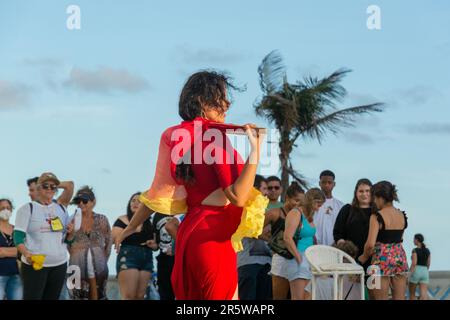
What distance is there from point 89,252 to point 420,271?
4298mm

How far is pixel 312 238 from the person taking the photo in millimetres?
8812

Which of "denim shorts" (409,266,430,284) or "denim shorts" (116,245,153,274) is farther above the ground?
"denim shorts" (116,245,153,274)

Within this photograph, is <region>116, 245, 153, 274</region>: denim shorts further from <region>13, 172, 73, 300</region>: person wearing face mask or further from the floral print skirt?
the floral print skirt

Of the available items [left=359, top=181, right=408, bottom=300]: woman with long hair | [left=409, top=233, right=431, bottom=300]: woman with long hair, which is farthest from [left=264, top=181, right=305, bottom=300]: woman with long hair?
[left=409, top=233, right=431, bottom=300]: woman with long hair

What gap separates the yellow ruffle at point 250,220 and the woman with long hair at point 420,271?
6.43m

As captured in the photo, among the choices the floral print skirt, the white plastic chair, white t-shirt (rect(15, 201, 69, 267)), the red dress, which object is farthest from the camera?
white t-shirt (rect(15, 201, 69, 267))

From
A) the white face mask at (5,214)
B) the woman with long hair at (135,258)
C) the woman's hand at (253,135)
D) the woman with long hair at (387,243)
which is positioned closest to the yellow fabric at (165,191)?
the woman's hand at (253,135)

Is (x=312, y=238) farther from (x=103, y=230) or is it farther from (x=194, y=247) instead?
(x=194, y=247)

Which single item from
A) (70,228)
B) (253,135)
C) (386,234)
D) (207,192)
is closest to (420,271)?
(386,234)

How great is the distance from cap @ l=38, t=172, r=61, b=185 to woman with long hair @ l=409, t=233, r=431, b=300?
4540mm

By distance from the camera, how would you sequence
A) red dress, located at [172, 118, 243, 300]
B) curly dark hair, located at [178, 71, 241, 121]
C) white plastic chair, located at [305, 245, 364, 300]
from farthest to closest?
white plastic chair, located at [305, 245, 364, 300], curly dark hair, located at [178, 71, 241, 121], red dress, located at [172, 118, 243, 300]

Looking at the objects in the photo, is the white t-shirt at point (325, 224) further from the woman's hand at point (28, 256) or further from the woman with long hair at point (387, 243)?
the woman's hand at point (28, 256)

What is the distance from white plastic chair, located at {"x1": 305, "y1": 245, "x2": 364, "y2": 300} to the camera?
8.59m
